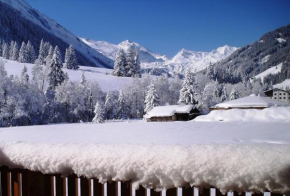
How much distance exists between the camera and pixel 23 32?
602 ft

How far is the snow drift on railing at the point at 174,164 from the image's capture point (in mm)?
1691

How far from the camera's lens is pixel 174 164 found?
1.88 m

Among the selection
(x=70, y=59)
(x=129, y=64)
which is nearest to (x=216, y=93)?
(x=129, y=64)

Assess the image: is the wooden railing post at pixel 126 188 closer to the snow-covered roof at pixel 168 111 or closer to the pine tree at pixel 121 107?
the snow-covered roof at pixel 168 111

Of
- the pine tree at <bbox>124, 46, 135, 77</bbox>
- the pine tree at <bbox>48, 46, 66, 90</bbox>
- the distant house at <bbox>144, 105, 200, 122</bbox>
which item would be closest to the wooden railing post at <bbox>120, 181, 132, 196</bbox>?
the distant house at <bbox>144, 105, 200, 122</bbox>

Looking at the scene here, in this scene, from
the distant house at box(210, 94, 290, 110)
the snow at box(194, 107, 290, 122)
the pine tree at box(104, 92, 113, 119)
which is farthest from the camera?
the pine tree at box(104, 92, 113, 119)

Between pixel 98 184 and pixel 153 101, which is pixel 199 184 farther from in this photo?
pixel 153 101

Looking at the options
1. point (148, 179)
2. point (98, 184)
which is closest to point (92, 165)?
point (98, 184)

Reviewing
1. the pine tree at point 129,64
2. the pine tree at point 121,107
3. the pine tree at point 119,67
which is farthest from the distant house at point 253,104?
the pine tree at point 129,64

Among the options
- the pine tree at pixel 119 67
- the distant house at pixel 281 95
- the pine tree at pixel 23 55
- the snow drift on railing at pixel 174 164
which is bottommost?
the snow drift on railing at pixel 174 164

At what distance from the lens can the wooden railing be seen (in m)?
2.08

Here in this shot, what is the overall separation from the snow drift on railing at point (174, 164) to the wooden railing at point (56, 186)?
89 millimetres

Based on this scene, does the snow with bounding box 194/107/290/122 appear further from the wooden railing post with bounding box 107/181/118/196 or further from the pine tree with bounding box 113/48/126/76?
the pine tree with bounding box 113/48/126/76

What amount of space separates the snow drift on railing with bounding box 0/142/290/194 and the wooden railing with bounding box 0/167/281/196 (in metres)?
0.09
